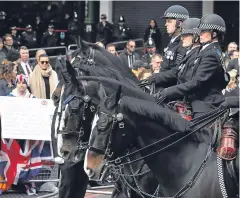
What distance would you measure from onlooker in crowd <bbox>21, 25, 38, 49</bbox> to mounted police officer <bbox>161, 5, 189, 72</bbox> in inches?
556

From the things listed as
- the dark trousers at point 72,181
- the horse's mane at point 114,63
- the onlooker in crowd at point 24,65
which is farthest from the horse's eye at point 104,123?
the onlooker in crowd at point 24,65

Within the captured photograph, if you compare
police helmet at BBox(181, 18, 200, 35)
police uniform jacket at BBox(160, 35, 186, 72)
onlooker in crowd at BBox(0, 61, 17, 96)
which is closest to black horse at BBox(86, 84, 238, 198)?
police helmet at BBox(181, 18, 200, 35)

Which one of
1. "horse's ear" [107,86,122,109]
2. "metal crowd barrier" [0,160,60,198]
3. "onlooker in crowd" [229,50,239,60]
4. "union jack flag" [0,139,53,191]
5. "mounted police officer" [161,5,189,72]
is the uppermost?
"mounted police officer" [161,5,189,72]

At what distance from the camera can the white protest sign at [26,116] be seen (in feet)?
39.2

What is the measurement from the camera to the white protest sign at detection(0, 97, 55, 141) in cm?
1195

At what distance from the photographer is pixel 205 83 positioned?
7.84m

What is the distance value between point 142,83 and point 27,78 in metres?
4.86

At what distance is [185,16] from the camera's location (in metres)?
9.51

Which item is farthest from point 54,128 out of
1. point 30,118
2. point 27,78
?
point 27,78

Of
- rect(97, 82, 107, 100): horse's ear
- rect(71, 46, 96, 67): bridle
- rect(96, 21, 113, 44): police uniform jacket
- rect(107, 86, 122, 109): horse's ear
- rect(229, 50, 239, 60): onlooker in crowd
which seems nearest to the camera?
rect(107, 86, 122, 109): horse's ear

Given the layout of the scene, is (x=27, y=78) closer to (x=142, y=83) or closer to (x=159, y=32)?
(x=142, y=83)

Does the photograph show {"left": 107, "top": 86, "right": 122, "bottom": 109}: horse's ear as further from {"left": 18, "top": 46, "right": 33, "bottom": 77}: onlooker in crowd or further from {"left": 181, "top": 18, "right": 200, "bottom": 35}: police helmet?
{"left": 18, "top": 46, "right": 33, "bottom": 77}: onlooker in crowd

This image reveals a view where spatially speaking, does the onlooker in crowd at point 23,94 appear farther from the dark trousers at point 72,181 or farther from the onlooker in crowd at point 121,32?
the onlooker in crowd at point 121,32

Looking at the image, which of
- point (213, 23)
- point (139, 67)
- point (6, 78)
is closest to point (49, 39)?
point (139, 67)
